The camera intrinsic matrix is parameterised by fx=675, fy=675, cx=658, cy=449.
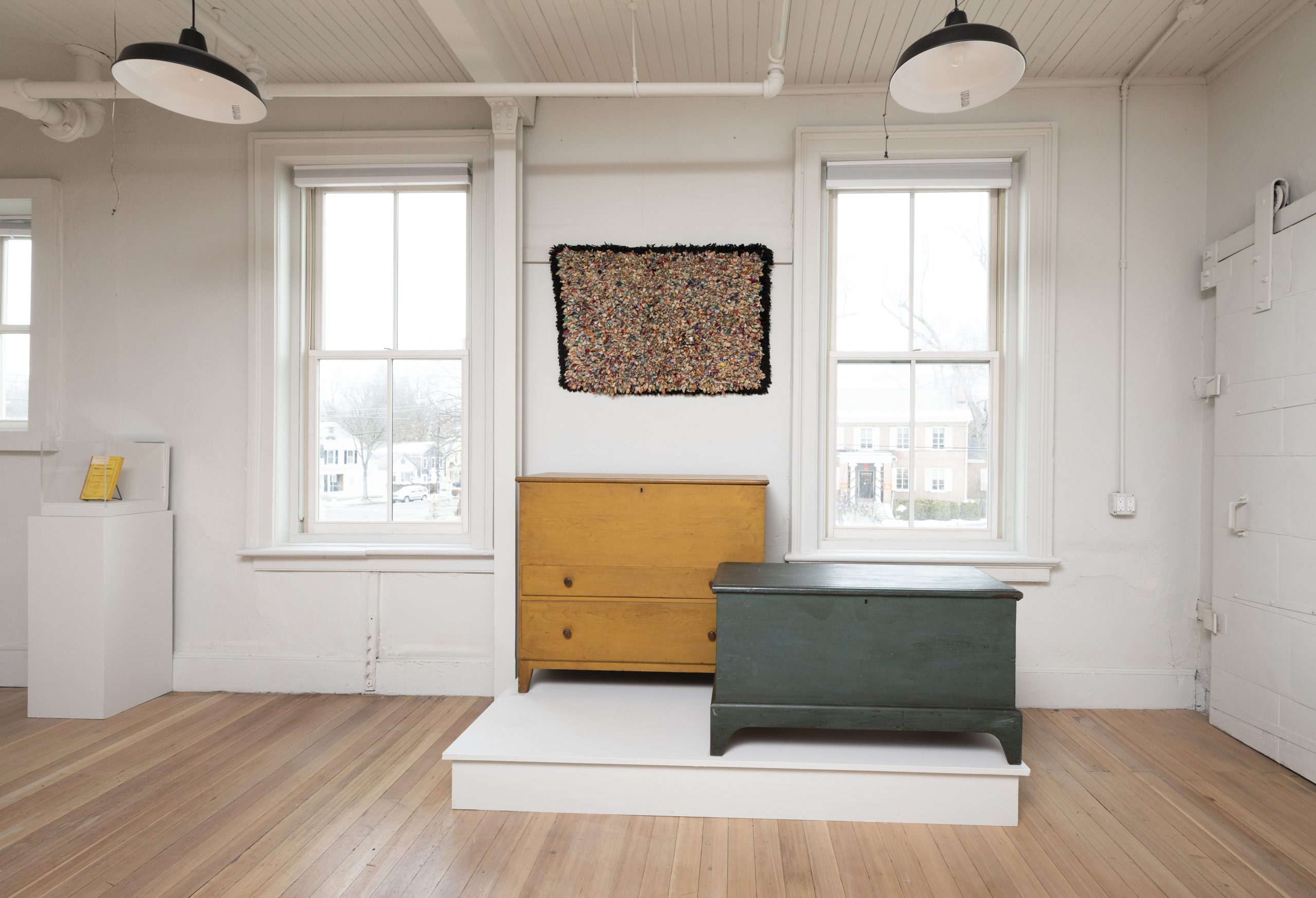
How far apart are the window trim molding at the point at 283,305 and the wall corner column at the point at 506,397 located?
19 centimetres

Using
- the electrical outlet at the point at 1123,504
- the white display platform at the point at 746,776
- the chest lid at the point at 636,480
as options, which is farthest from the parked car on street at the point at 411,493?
the electrical outlet at the point at 1123,504

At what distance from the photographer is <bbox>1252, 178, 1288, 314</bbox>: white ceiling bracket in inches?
109

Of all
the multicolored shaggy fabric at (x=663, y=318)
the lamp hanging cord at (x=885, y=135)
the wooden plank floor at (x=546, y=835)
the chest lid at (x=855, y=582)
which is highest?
the lamp hanging cord at (x=885, y=135)

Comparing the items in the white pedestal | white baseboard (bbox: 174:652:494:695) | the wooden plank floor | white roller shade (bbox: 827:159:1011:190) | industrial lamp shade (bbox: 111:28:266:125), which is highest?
white roller shade (bbox: 827:159:1011:190)

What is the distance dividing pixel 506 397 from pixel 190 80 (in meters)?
1.68

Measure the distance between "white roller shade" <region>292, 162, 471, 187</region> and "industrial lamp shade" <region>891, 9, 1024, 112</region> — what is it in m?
2.28

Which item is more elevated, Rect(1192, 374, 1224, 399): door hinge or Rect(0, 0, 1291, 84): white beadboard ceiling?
Rect(0, 0, 1291, 84): white beadboard ceiling

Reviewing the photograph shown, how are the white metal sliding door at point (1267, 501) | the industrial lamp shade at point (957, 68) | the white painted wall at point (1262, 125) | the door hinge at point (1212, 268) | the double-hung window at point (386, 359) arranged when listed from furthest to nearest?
the double-hung window at point (386, 359), the door hinge at point (1212, 268), the white painted wall at point (1262, 125), the white metal sliding door at point (1267, 501), the industrial lamp shade at point (957, 68)

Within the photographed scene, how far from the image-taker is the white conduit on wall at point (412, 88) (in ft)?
9.49

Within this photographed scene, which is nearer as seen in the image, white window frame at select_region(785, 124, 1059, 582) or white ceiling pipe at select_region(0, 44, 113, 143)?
white ceiling pipe at select_region(0, 44, 113, 143)

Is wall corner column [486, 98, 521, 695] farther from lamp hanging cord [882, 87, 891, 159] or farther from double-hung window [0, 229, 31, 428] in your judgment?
double-hung window [0, 229, 31, 428]

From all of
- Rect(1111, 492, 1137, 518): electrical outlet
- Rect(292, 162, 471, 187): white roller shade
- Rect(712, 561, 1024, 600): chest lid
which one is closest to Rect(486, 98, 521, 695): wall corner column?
Rect(292, 162, 471, 187): white roller shade

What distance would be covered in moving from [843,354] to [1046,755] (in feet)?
6.52

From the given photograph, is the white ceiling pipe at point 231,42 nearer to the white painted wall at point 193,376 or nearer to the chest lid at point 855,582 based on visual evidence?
the white painted wall at point 193,376
